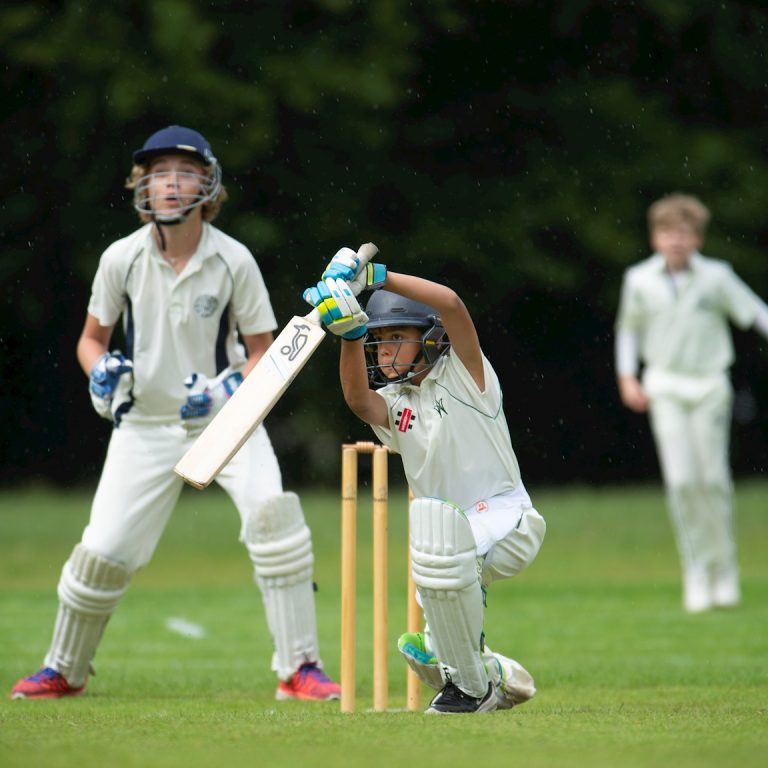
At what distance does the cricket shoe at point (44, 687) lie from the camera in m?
5.13

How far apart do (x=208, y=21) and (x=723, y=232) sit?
16.3 feet

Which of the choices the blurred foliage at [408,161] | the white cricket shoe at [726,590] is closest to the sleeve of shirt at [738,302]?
the white cricket shoe at [726,590]

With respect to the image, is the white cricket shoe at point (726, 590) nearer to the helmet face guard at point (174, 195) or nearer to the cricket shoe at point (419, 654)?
the helmet face guard at point (174, 195)

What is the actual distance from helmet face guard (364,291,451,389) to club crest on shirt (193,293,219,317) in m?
0.88

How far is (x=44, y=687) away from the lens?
5.16m

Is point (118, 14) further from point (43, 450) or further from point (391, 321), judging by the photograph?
point (391, 321)

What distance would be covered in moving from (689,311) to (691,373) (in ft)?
1.00

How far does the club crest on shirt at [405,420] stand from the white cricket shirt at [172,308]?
2.97ft

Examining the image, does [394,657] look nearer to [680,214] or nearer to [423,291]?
[680,214]

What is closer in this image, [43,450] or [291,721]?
[291,721]

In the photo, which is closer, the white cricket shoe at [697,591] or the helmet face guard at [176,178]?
the helmet face guard at [176,178]

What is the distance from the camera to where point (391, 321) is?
14.2 ft

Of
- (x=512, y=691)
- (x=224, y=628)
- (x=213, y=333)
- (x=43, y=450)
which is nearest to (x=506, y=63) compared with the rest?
(x=43, y=450)

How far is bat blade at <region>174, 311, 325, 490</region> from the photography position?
4.29 meters
